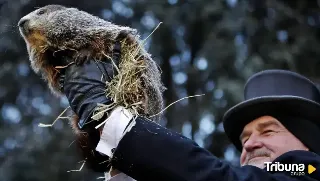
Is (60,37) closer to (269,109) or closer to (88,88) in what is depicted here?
(88,88)

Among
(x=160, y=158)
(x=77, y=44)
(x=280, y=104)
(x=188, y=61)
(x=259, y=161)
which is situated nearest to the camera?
(x=160, y=158)

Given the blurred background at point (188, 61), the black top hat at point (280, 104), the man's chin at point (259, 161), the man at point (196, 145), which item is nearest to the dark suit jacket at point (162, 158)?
the man at point (196, 145)

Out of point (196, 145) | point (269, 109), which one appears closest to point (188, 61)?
point (269, 109)

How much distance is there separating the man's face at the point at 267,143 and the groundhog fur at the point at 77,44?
469 mm

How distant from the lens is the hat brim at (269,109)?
92.5 inches

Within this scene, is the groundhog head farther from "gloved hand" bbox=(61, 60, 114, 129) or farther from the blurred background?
the blurred background

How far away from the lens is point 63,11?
193 cm

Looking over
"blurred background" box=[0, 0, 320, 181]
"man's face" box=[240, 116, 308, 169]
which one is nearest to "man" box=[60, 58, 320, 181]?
"man's face" box=[240, 116, 308, 169]

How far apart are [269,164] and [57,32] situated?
0.73 meters

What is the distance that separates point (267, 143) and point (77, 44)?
792 millimetres

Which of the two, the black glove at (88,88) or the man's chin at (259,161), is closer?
the black glove at (88,88)

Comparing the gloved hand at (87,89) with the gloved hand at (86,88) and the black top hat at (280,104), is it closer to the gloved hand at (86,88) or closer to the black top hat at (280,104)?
the gloved hand at (86,88)

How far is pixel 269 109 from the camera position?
2.43 metres

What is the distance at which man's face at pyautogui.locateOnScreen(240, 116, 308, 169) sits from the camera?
225cm
